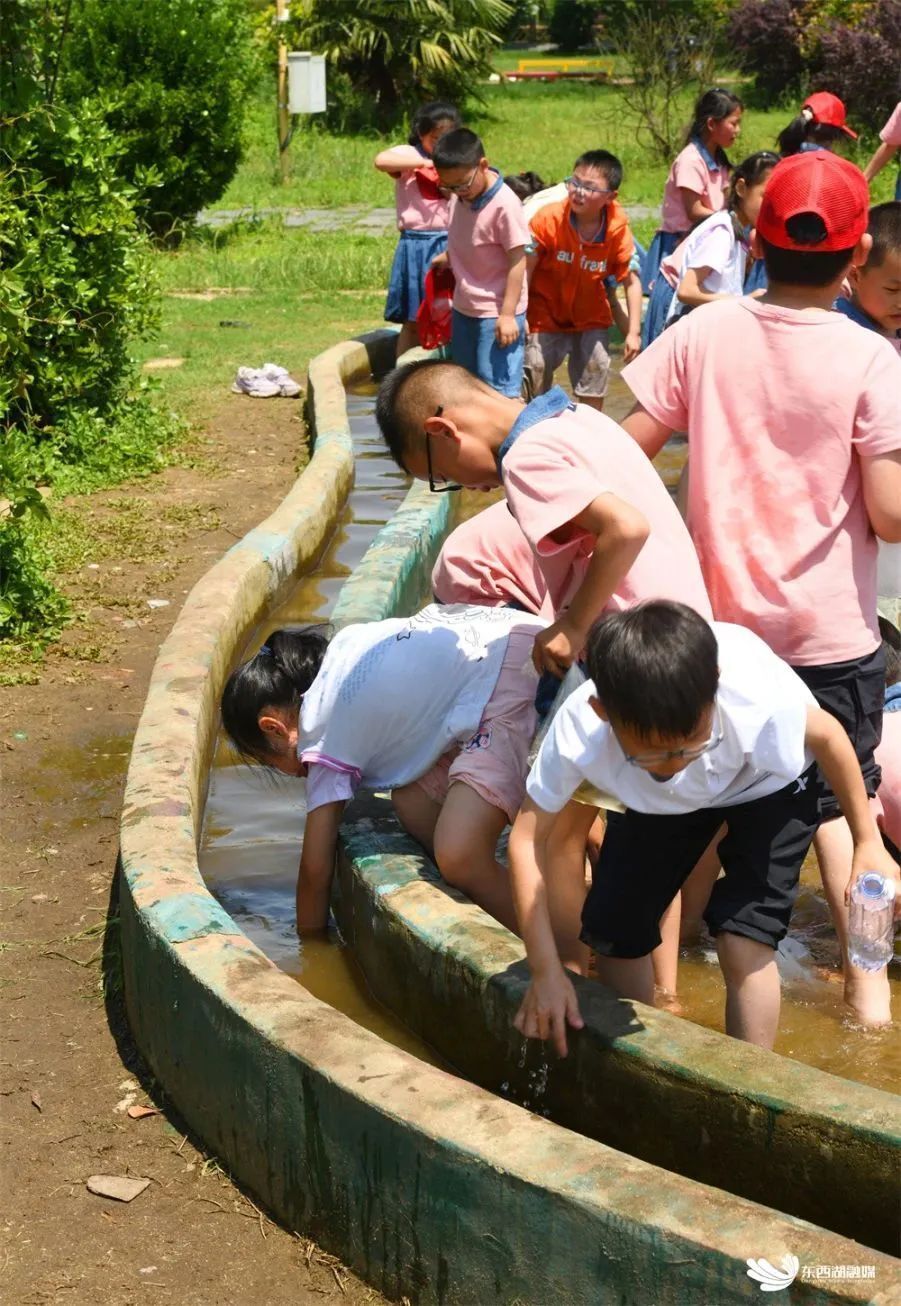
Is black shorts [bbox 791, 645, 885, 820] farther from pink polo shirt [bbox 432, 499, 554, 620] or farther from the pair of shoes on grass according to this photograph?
the pair of shoes on grass

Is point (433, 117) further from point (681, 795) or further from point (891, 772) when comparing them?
point (681, 795)

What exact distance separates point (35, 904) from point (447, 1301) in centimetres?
182

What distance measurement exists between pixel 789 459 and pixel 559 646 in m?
0.57

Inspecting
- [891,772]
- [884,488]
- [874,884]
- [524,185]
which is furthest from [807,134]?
[874,884]

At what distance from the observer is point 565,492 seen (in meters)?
3.15

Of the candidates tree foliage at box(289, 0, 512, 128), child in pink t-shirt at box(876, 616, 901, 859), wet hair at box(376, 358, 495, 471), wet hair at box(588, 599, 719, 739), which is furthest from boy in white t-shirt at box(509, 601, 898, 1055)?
tree foliage at box(289, 0, 512, 128)

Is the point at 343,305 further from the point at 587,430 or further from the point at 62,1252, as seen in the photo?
the point at 62,1252

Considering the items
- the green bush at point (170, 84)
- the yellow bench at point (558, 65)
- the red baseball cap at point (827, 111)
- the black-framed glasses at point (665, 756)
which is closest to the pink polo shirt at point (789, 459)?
the black-framed glasses at point (665, 756)

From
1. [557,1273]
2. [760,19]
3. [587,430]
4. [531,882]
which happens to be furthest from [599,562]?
[760,19]

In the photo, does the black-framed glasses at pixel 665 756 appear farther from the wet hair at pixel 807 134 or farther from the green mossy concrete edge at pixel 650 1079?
the wet hair at pixel 807 134

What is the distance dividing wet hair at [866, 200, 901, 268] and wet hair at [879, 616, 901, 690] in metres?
0.90

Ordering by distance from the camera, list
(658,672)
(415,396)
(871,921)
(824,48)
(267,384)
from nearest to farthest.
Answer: (658,672), (871,921), (415,396), (267,384), (824,48)

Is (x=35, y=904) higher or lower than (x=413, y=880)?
lower

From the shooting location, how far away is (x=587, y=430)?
333 centimetres
